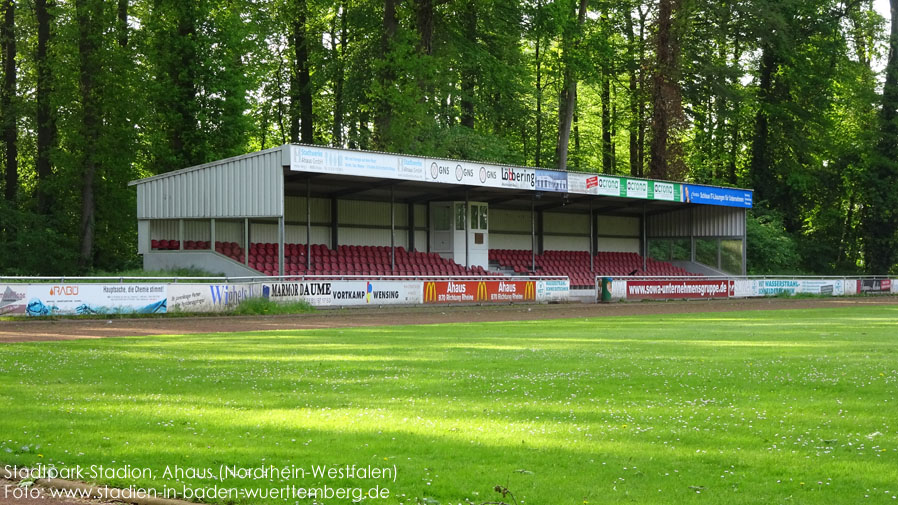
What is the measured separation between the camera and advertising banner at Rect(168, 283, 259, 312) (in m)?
30.4

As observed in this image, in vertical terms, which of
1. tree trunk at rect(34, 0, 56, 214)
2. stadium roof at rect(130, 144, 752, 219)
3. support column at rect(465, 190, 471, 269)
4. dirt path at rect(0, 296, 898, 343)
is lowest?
dirt path at rect(0, 296, 898, 343)

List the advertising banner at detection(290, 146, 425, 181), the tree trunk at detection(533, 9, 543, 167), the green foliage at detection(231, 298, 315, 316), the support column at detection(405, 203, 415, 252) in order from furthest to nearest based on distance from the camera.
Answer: the tree trunk at detection(533, 9, 543, 167) → the support column at detection(405, 203, 415, 252) → the advertising banner at detection(290, 146, 425, 181) → the green foliage at detection(231, 298, 315, 316)

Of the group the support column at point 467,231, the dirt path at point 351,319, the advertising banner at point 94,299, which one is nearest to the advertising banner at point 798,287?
the dirt path at point 351,319

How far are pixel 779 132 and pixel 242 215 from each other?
45.5 m

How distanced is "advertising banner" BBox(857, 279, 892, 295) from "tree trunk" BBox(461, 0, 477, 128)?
83.0 ft

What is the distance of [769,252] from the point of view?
6216 centimetres

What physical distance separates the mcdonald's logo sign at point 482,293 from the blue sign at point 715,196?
1661 cm

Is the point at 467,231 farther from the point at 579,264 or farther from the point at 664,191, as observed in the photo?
the point at 664,191

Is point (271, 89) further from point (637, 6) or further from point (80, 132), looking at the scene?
point (637, 6)

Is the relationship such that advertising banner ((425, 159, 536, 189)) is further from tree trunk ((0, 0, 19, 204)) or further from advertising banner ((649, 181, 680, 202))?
tree trunk ((0, 0, 19, 204))

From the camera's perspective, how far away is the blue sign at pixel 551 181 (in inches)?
1736

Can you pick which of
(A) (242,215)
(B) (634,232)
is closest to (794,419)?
(A) (242,215)

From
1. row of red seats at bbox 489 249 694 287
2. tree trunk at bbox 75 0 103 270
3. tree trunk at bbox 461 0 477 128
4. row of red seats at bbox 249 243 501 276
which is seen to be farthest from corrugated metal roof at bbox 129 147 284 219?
tree trunk at bbox 461 0 477 128

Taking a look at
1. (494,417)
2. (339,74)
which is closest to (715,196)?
(339,74)
